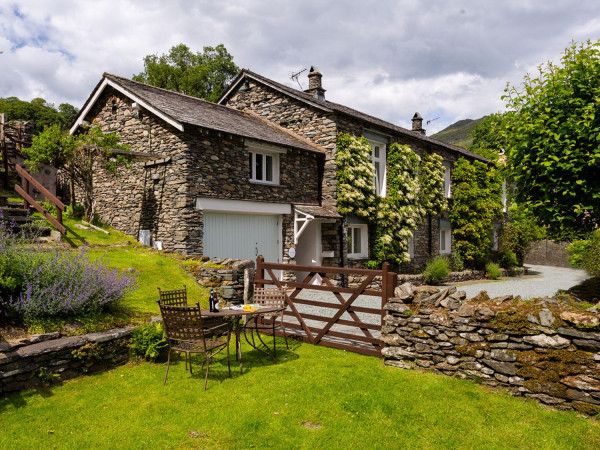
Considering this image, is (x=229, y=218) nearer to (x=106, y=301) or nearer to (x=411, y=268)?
(x=106, y=301)

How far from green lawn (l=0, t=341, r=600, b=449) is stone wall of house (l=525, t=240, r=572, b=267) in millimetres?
29111

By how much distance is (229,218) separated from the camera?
1345 centimetres

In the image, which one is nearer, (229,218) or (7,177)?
(229,218)

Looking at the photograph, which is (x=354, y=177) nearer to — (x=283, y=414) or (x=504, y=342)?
(x=504, y=342)

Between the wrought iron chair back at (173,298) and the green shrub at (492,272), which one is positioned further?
the green shrub at (492,272)

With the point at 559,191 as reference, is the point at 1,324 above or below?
below

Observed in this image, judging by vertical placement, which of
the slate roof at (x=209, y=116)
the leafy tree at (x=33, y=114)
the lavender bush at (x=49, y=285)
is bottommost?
the lavender bush at (x=49, y=285)

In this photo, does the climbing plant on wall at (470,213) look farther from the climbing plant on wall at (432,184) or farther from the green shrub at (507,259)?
the green shrub at (507,259)

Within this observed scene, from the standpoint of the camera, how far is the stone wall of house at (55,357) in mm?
5086

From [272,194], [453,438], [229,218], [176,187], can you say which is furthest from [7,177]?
[453,438]

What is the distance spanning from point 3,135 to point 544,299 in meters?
18.1

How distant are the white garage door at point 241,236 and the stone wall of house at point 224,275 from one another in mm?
2215

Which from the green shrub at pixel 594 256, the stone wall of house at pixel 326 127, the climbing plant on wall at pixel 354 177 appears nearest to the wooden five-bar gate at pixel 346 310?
the green shrub at pixel 594 256

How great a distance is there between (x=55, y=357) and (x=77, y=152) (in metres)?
9.70
